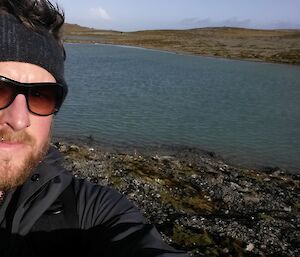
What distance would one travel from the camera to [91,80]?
4519 centimetres

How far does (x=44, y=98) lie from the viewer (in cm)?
358

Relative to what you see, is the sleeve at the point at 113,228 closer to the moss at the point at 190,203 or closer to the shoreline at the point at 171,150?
the moss at the point at 190,203

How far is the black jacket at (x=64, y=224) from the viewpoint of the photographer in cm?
316

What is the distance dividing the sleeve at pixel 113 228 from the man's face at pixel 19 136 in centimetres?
51

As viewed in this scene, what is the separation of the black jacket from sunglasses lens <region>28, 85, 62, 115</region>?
0.50m

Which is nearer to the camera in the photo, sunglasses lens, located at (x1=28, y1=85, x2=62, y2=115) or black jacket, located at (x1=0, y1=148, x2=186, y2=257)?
black jacket, located at (x1=0, y1=148, x2=186, y2=257)

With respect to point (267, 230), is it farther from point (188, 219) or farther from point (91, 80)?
point (91, 80)

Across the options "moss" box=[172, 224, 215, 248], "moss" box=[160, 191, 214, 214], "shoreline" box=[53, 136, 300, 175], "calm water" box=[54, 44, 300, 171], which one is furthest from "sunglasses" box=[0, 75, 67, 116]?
"calm water" box=[54, 44, 300, 171]

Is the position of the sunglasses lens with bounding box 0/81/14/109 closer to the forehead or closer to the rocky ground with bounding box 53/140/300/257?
the forehead

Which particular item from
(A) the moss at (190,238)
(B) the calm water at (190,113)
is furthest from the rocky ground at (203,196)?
(B) the calm water at (190,113)

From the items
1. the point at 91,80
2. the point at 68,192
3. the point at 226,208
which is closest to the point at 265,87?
the point at 91,80

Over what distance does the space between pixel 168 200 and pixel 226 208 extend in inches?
79.5

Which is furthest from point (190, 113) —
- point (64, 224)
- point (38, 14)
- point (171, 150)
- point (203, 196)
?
point (64, 224)

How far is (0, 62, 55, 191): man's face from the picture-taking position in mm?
3328
